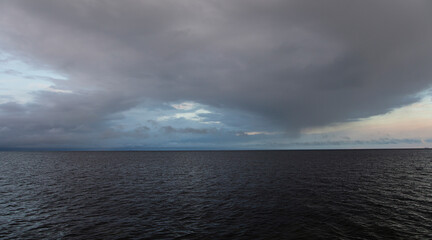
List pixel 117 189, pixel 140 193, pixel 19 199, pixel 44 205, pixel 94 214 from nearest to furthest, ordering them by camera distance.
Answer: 1. pixel 94 214
2. pixel 44 205
3. pixel 19 199
4. pixel 140 193
5. pixel 117 189

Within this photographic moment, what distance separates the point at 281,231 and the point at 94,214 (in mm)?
23628

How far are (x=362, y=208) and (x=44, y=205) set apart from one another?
47231mm

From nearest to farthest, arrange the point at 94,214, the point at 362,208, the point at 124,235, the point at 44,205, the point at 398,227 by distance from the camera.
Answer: the point at 124,235
the point at 398,227
the point at 94,214
the point at 362,208
the point at 44,205

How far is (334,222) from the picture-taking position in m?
24.2

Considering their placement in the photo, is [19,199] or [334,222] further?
[19,199]

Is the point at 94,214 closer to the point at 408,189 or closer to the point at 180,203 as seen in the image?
the point at 180,203

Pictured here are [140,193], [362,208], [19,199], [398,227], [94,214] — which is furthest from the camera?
[140,193]

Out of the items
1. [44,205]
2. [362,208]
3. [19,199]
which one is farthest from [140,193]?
[362,208]

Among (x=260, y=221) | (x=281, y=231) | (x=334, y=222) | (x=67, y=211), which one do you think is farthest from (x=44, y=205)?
(x=334, y=222)

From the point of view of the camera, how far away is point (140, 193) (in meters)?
40.4

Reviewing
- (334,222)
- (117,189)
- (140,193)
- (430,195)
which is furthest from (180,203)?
(430,195)

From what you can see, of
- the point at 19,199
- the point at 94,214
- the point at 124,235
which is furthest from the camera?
the point at 19,199

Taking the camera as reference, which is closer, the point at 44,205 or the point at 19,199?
the point at 44,205

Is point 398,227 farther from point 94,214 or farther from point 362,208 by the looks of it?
point 94,214
